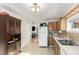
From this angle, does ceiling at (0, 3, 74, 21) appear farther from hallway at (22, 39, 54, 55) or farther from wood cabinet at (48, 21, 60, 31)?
wood cabinet at (48, 21, 60, 31)

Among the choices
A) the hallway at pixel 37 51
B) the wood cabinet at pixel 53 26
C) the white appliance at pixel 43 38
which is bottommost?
the hallway at pixel 37 51

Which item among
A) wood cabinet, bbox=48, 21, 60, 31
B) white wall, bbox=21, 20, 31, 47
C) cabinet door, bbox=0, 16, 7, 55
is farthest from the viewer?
wood cabinet, bbox=48, 21, 60, 31

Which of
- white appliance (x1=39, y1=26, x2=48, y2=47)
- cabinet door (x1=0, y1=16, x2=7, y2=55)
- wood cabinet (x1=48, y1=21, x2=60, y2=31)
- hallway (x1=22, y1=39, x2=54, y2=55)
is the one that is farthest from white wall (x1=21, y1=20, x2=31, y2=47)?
cabinet door (x1=0, y1=16, x2=7, y2=55)

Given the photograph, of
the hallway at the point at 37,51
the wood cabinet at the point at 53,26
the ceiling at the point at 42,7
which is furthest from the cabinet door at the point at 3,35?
the wood cabinet at the point at 53,26

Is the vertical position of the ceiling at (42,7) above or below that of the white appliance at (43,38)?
above

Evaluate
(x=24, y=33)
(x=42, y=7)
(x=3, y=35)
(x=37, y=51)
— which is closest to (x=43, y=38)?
(x=24, y=33)

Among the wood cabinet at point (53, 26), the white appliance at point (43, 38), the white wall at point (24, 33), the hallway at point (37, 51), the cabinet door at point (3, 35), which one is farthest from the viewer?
the wood cabinet at point (53, 26)

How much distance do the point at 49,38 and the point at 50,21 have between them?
1.36 meters

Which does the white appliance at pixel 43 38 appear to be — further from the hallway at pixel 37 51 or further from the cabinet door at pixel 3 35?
the cabinet door at pixel 3 35

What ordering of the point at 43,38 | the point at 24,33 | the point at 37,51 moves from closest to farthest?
1. the point at 37,51
2. the point at 43,38
3. the point at 24,33

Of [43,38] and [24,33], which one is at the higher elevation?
[24,33]

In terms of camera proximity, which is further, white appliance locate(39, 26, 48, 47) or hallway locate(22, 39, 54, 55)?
white appliance locate(39, 26, 48, 47)

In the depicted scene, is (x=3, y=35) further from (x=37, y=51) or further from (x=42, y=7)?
(x=37, y=51)
